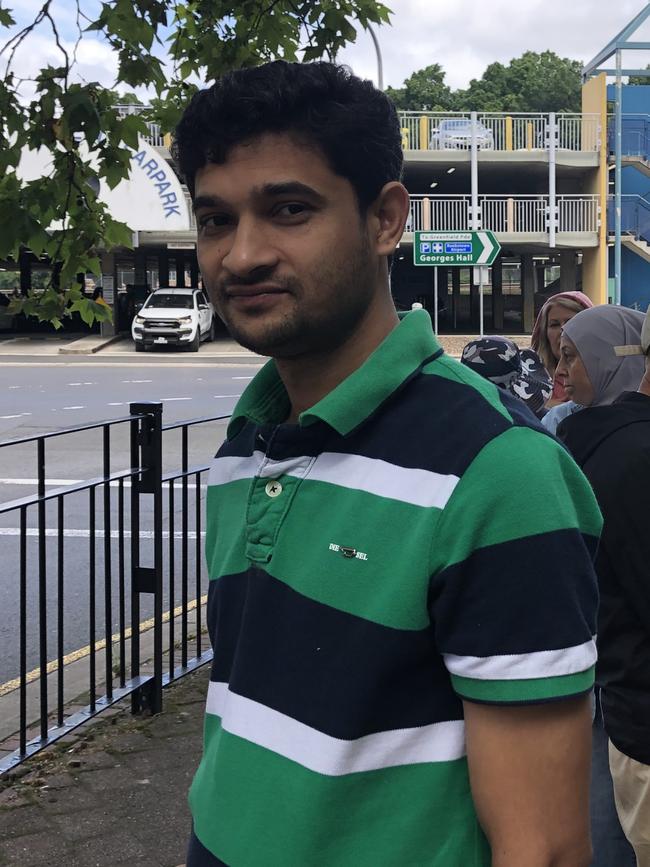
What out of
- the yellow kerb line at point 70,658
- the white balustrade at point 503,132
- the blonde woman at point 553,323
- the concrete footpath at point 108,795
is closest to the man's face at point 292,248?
the concrete footpath at point 108,795

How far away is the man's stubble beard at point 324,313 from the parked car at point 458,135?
Answer: 35.1 m

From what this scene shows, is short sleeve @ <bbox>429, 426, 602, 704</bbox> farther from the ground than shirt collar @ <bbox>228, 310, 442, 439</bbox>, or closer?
closer

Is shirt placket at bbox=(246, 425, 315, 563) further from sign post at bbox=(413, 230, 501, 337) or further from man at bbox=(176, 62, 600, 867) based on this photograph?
sign post at bbox=(413, 230, 501, 337)

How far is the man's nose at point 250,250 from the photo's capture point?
52.4 inches

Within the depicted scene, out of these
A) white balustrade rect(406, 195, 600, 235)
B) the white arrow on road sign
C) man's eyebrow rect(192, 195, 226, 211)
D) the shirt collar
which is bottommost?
the shirt collar

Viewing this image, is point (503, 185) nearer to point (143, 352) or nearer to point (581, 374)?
point (143, 352)

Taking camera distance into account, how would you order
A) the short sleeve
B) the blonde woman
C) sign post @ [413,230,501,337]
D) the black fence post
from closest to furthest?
the short sleeve < the black fence post < the blonde woman < sign post @ [413,230,501,337]

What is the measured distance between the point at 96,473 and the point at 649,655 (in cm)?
908

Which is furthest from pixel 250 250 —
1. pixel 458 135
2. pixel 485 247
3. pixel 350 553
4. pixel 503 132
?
pixel 503 132

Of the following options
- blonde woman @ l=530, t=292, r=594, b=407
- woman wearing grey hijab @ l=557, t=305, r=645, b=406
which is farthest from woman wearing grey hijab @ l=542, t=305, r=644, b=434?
blonde woman @ l=530, t=292, r=594, b=407

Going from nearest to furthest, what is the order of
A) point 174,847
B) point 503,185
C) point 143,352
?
point 174,847, point 143,352, point 503,185

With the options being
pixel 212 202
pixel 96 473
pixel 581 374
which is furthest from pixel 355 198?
pixel 96 473

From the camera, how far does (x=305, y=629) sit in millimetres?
1238

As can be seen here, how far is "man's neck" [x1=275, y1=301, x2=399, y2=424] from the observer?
4.57 feet
